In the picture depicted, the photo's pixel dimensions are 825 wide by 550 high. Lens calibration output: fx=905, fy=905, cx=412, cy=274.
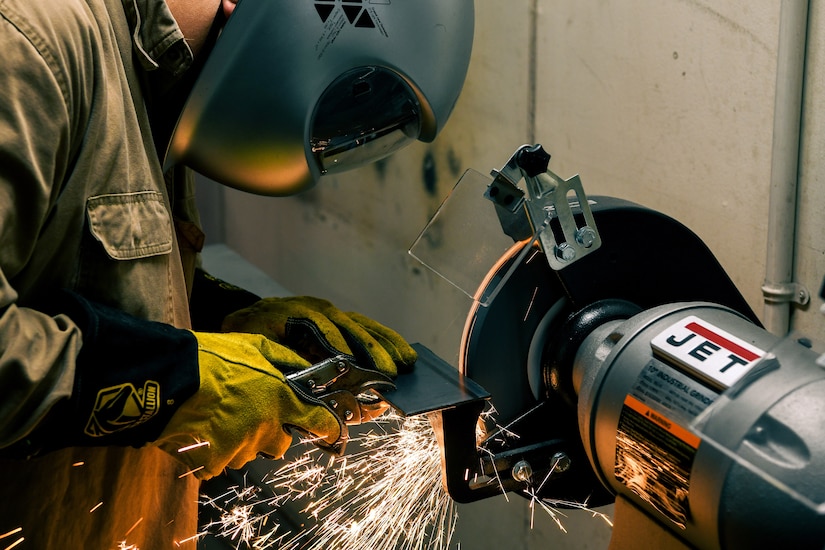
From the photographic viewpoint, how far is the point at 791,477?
958mm

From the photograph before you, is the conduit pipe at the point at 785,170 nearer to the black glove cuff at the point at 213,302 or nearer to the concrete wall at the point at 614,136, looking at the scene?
the concrete wall at the point at 614,136

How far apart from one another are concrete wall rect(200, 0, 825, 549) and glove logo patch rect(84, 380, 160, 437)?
46.5 inches

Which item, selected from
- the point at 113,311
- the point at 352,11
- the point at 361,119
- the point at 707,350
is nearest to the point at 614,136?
the point at 361,119

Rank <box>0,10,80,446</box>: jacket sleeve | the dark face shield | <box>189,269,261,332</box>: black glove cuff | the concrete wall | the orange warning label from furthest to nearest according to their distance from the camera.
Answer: <box>189,269,261,332</box>: black glove cuff, the concrete wall, the dark face shield, <box>0,10,80,446</box>: jacket sleeve, the orange warning label

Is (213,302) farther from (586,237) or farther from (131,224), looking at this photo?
(586,237)

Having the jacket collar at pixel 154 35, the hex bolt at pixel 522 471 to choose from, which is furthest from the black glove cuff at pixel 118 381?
the hex bolt at pixel 522 471

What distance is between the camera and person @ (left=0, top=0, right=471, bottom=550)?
124cm

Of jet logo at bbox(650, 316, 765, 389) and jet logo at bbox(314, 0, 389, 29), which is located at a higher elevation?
jet logo at bbox(314, 0, 389, 29)

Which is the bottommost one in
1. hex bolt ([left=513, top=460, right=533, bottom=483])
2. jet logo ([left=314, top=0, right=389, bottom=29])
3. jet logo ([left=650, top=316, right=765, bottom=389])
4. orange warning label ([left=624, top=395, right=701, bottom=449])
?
hex bolt ([left=513, top=460, right=533, bottom=483])

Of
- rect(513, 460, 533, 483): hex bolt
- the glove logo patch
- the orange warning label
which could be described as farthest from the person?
the orange warning label

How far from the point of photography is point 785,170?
165cm

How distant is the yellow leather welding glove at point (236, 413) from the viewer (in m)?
1.45

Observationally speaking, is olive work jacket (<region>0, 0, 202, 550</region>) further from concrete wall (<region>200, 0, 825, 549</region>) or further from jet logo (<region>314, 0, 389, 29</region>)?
concrete wall (<region>200, 0, 825, 549</region>)

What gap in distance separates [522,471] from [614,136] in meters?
1.01
